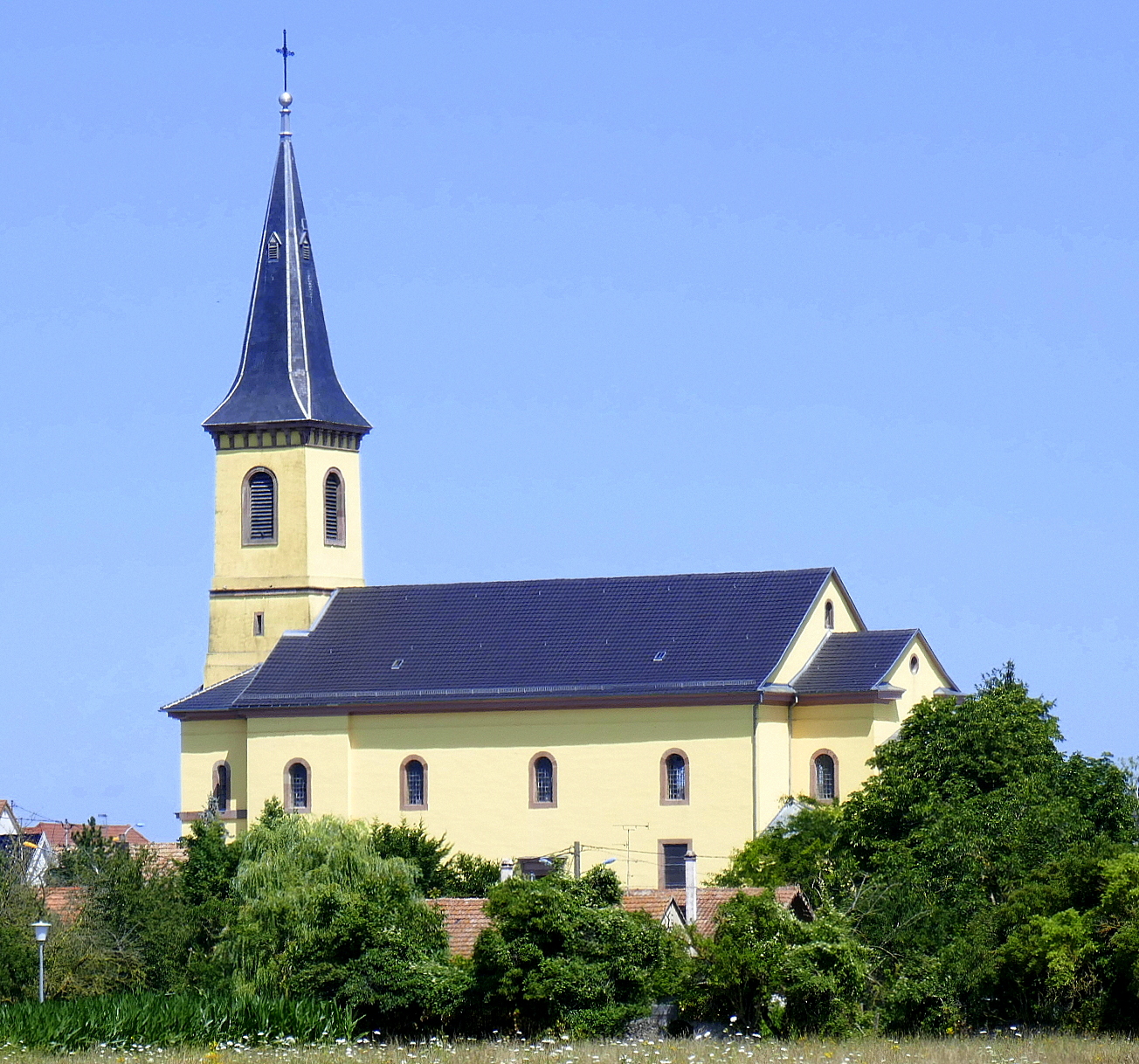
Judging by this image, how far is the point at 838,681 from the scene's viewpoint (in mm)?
65750

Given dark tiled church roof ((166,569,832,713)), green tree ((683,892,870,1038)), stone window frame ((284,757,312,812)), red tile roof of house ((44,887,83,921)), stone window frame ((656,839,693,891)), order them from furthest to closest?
stone window frame ((284,757,312,812))
dark tiled church roof ((166,569,832,713))
stone window frame ((656,839,693,891))
red tile roof of house ((44,887,83,921))
green tree ((683,892,870,1038))

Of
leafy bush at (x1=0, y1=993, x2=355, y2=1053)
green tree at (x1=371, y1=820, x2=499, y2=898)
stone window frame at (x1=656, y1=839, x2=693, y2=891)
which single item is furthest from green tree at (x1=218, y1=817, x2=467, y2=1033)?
stone window frame at (x1=656, y1=839, x2=693, y2=891)

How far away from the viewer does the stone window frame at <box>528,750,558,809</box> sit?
221ft

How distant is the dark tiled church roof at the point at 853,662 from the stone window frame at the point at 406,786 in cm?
950

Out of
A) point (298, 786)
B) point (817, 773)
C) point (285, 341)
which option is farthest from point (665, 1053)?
point (285, 341)

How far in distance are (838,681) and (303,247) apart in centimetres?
1923

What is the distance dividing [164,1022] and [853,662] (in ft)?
90.4

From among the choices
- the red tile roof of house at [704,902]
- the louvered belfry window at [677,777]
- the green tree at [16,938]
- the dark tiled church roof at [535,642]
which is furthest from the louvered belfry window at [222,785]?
the red tile roof of house at [704,902]

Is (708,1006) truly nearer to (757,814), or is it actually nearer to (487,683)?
(757,814)

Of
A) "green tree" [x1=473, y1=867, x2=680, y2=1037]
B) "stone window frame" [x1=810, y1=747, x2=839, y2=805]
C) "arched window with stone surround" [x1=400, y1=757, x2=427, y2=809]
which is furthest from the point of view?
"arched window with stone surround" [x1=400, y1=757, x2=427, y2=809]

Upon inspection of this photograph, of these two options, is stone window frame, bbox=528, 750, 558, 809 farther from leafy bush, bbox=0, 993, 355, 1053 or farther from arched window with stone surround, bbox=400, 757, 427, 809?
leafy bush, bbox=0, 993, 355, 1053

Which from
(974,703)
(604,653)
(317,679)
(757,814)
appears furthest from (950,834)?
(317,679)

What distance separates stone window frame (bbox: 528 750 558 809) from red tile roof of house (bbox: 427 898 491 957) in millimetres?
13004

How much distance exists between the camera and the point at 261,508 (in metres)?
73.9
